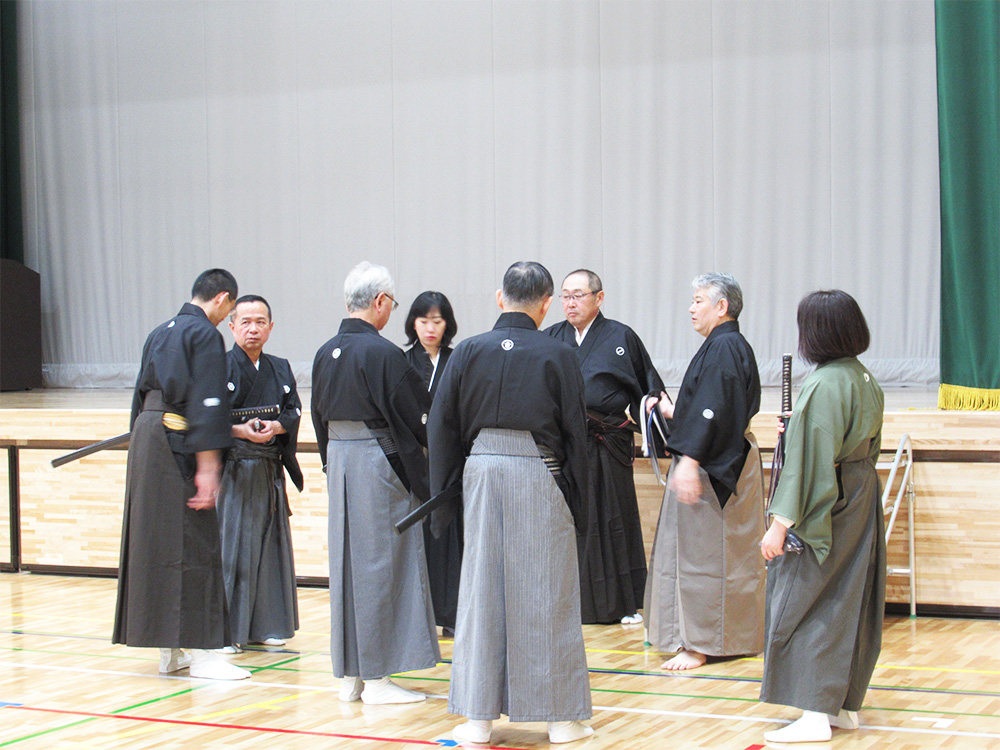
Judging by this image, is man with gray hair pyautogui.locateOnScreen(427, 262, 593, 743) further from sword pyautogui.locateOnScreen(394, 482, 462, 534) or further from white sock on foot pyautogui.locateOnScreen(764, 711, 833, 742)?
white sock on foot pyautogui.locateOnScreen(764, 711, 833, 742)

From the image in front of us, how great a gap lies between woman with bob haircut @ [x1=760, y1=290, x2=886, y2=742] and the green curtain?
2.62m

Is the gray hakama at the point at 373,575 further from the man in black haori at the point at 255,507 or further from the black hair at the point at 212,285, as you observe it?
the man in black haori at the point at 255,507

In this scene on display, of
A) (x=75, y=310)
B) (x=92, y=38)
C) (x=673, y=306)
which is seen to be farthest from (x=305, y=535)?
(x=92, y=38)

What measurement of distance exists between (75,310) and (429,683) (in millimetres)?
9248

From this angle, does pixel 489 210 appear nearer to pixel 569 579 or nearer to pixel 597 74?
pixel 597 74

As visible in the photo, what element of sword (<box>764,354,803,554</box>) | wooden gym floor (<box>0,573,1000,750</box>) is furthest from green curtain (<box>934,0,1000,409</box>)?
sword (<box>764,354,803,554</box>)

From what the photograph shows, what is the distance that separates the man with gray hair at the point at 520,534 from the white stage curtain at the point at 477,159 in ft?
20.8

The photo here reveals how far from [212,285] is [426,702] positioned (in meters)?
1.78

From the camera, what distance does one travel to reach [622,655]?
479cm

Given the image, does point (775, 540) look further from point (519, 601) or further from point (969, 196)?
point (969, 196)

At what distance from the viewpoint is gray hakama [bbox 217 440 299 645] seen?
5.04m

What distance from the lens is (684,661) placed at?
14.9 feet

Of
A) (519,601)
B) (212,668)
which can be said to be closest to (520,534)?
(519,601)

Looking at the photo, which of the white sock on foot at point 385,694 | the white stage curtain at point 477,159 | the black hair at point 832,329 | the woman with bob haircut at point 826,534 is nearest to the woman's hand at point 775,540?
the woman with bob haircut at point 826,534
